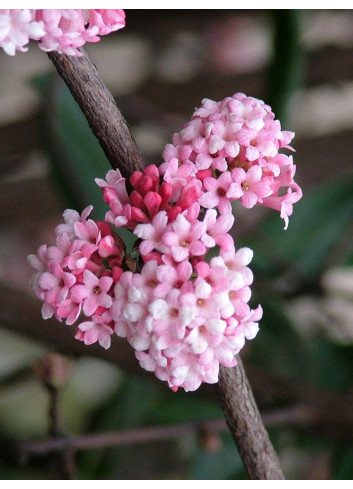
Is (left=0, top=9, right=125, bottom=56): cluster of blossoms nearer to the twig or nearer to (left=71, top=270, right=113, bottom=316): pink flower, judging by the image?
(left=71, top=270, right=113, bottom=316): pink flower

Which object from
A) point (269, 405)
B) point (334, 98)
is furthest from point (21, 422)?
point (334, 98)

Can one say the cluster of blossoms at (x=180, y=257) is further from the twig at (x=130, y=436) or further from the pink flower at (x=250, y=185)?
the twig at (x=130, y=436)

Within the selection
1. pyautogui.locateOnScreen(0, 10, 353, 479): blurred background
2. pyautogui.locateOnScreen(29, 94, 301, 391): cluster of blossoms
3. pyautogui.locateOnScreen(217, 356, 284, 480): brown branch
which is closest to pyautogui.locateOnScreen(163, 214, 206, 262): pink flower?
pyautogui.locateOnScreen(29, 94, 301, 391): cluster of blossoms

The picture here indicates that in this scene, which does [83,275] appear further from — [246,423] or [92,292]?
[246,423]

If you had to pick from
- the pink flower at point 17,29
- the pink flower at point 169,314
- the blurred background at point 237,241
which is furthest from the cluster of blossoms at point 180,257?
the blurred background at point 237,241

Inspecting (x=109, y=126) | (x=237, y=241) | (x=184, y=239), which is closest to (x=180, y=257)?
(x=184, y=239)

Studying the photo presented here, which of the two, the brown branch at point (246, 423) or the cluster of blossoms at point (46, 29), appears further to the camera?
the brown branch at point (246, 423)
